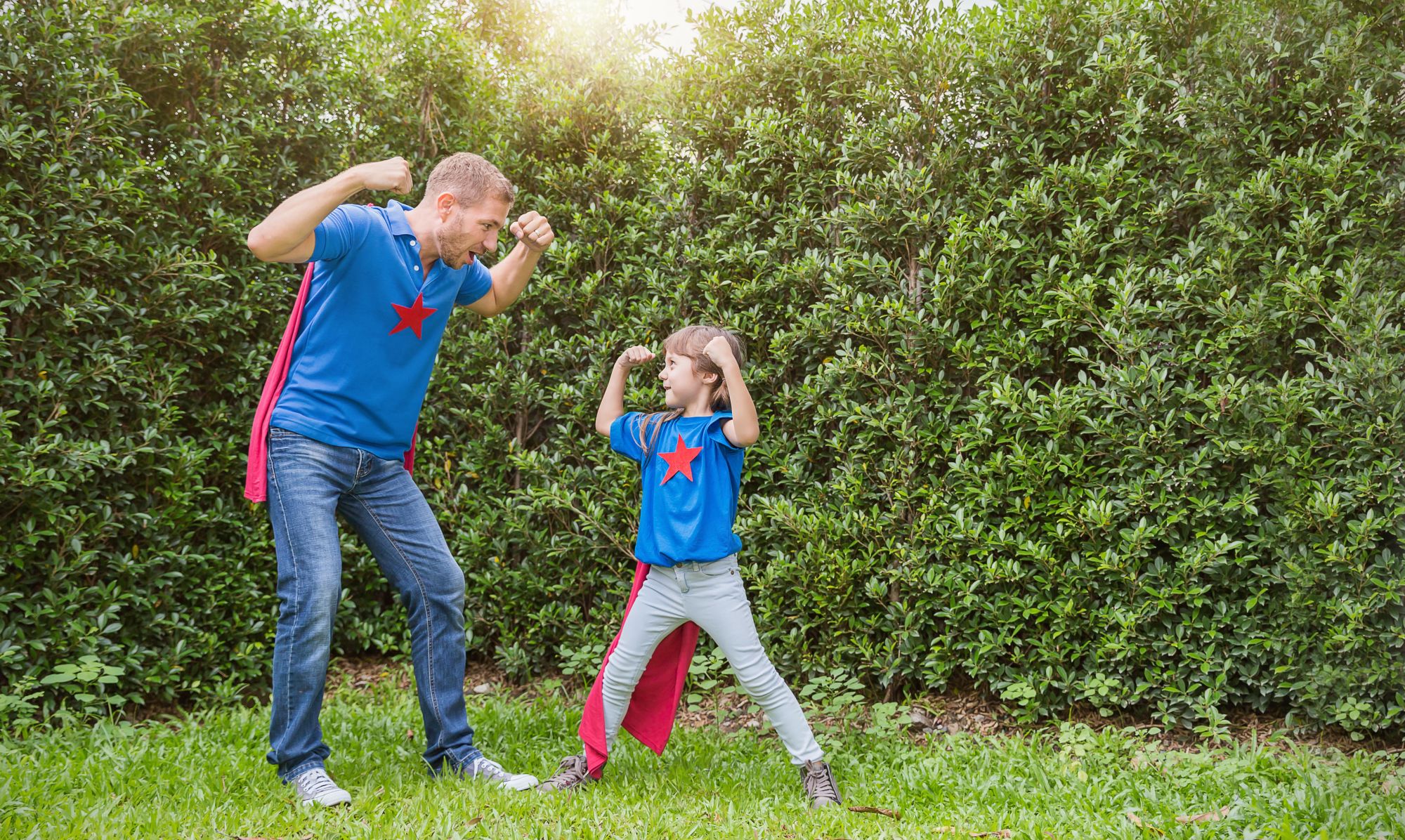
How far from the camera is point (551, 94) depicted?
15.8 ft

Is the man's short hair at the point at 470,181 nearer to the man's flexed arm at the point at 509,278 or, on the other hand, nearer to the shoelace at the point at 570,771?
the man's flexed arm at the point at 509,278

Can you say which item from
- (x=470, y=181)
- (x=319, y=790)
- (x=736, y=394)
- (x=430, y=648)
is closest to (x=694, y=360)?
(x=736, y=394)

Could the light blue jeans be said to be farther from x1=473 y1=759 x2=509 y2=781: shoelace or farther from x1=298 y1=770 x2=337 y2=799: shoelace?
x1=298 y1=770 x2=337 y2=799: shoelace

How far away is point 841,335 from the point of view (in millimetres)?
4055

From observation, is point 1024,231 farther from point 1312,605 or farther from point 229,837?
point 229,837

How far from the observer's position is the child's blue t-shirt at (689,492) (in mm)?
3055

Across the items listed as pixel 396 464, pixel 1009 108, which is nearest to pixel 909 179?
pixel 1009 108

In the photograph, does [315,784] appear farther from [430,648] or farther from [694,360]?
[694,360]

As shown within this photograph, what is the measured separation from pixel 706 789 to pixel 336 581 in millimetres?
1469

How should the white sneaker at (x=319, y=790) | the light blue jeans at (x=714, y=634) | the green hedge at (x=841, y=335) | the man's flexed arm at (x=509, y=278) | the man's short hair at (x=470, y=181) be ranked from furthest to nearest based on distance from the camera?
the man's flexed arm at (x=509, y=278) < the green hedge at (x=841, y=335) < the man's short hair at (x=470, y=181) < the light blue jeans at (x=714, y=634) < the white sneaker at (x=319, y=790)

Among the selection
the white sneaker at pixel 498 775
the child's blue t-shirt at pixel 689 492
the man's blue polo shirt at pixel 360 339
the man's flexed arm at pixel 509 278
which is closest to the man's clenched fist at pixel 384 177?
the man's blue polo shirt at pixel 360 339

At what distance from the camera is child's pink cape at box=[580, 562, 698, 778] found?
3184mm

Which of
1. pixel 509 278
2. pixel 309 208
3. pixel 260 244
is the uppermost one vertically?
pixel 309 208

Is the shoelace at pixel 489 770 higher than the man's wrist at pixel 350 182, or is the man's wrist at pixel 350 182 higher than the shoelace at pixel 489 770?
the man's wrist at pixel 350 182
